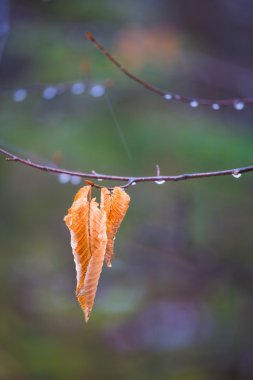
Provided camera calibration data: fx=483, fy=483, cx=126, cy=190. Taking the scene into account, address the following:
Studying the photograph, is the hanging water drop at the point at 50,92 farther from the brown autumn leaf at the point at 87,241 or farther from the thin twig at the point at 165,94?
the brown autumn leaf at the point at 87,241

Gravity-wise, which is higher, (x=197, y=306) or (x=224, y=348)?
(x=197, y=306)

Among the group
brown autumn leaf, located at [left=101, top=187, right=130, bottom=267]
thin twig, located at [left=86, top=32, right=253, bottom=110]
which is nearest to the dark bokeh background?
thin twig, located at [left=86, top=32, right=253, bottom=110]

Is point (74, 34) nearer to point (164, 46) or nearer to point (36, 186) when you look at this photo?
point (164, 46)

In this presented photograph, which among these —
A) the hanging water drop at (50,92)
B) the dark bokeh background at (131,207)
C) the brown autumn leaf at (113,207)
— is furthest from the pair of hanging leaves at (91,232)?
the dark bokeh background at (131,207)

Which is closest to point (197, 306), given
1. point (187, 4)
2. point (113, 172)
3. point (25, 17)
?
point (113, 172)

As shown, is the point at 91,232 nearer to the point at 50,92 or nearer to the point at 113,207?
the point at 113,207

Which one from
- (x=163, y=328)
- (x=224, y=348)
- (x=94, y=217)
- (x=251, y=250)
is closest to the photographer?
(x=94, y=217)

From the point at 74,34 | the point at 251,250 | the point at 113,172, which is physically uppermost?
the point at 74,34
